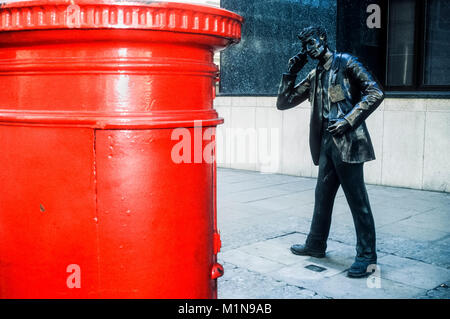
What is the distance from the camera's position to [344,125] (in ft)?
12.1

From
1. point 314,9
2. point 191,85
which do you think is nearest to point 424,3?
point 314,9

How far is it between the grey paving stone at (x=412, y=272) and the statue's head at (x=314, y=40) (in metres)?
1.75

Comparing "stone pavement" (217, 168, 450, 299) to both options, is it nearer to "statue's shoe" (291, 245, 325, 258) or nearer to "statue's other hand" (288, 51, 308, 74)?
"statue's shoe" (291, 245, 325, 258)

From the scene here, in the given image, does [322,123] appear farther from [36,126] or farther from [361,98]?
[36,126]

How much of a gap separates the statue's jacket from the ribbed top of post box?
2.47 m

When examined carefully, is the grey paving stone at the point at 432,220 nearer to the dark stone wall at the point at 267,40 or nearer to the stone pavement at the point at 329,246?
the stone pavement at the point at 329,246

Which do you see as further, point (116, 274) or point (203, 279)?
point (203, 279)

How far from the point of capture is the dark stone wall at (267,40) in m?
8.36

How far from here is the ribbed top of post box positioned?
4.51 feet

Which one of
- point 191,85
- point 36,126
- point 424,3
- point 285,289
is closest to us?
point 36,126

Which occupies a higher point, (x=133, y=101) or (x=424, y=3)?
(x=424, y=3)
